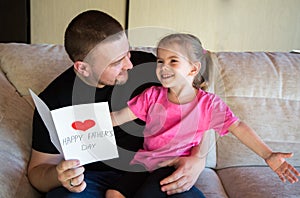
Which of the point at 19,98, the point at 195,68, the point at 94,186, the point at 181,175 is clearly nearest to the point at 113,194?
the point at 94,186

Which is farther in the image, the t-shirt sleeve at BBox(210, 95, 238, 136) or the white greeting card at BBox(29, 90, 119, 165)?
the t-shirt sleeve at BBox(210, 95, 238, 136)

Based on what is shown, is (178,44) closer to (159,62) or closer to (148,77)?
(159,62)

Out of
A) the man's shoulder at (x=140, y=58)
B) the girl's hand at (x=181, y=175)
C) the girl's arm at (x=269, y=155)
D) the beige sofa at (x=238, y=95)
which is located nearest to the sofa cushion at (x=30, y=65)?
the beige sofa at (x=238, y=95)

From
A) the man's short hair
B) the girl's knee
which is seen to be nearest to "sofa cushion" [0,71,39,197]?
the girl's knee

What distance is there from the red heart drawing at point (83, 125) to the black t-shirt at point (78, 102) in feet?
0.57

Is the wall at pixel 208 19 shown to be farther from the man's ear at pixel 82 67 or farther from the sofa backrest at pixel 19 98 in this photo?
the man's ear at pixel 82 67

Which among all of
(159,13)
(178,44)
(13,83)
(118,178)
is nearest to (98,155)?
(118,178)

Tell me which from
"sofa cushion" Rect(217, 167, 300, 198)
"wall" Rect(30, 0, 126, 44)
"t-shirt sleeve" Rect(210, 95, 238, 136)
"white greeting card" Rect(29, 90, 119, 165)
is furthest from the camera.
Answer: "wall" Rect(30, 0, 126, 44)

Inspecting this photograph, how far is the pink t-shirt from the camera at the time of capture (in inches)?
51.5

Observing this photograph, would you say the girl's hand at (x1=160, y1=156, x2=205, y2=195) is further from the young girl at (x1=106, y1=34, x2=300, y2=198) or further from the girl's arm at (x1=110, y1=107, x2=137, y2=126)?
the girl's arm at (x1=110, y1=107, x2=137, y2=126)

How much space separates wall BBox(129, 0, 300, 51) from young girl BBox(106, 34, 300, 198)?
1.75 m

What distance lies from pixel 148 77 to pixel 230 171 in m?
0.53

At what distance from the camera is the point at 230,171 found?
64.9 inches

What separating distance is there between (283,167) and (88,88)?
660mm
